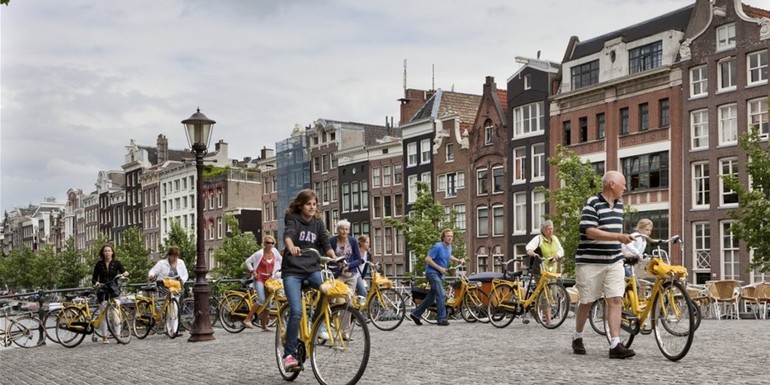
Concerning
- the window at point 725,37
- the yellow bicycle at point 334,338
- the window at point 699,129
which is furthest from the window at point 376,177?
the yellow bicycle at point 334,338

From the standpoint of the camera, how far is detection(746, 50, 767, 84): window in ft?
141

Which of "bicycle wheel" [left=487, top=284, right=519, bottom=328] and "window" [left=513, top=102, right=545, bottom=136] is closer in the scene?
"bicycle wheel" [left=487, top=284, right=519, bottom=328]

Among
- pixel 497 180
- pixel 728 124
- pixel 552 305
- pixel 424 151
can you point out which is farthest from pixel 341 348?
pixel 424 151

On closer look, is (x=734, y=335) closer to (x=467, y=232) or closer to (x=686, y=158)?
(x=686, y=158)

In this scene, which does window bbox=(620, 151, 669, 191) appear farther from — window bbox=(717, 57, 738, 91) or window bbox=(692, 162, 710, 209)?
window bbox=(717, 57, 738, 91)

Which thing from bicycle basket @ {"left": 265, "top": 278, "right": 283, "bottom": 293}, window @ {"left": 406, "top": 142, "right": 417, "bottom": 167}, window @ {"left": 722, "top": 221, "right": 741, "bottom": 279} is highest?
window @ {"left": 406, "top": 142, "right": 417, "bottom": 167}

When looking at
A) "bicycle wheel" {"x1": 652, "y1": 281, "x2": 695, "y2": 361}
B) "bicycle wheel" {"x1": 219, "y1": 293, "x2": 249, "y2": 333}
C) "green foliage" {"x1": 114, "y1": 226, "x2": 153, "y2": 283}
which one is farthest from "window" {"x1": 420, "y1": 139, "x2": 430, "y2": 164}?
"bicycle wheel" {"x1": 652, "y1": 281, "x2": 695, "y2": 361}

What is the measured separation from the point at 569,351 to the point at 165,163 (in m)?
88.1

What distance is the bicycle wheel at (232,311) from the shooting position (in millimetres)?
19297

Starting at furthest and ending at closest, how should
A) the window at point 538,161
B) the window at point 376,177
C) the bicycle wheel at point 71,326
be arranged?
the window at point 376,177
the window at point 538,161
the bicycle wheel at point 71,326

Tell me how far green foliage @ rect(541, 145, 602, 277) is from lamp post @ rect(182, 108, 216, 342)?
1077 inches

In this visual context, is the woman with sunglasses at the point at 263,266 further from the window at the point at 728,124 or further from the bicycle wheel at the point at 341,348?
the window at the point at 728,124

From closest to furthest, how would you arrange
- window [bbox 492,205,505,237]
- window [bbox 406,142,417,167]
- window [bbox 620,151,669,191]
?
window [bbox 620,151,669,191]
window [bbox 492,205,505,237]
window [bbox 406,142,417,167]

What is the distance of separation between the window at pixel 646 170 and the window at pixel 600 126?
6.22 ft
